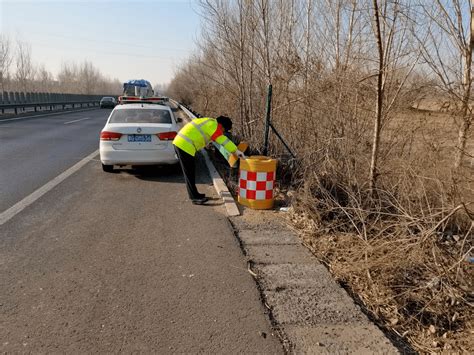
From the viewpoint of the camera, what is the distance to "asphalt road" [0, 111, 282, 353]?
2.71 meters

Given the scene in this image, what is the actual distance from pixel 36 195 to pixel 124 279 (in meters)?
3.70

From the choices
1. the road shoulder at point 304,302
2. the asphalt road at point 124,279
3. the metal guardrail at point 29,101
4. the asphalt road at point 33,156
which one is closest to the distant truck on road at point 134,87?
the metal guardrail at point 29,101

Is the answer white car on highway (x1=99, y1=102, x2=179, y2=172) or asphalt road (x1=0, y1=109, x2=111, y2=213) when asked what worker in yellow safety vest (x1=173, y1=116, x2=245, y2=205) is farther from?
asphalt road (x1=0, y1=109, x2=111, y2=213)

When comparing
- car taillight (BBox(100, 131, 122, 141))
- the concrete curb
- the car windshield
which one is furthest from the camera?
the car windshield

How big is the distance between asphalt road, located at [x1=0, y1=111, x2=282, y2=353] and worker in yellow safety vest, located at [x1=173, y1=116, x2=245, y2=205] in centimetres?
42

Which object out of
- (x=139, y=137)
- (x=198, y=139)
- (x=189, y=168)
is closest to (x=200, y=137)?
(x=198, y=139)

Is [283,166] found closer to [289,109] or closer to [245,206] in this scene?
[289,109]

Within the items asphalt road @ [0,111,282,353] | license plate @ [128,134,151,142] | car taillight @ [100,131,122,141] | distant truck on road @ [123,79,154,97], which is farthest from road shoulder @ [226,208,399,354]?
distant truck on road @ [123,79,154,97]

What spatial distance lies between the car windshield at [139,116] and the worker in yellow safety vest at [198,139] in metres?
2.46

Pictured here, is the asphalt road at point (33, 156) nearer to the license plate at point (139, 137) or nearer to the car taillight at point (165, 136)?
the license plate at point (139, 137)

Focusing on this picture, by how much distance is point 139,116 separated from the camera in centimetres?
823

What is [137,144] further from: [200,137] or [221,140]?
[221,140]

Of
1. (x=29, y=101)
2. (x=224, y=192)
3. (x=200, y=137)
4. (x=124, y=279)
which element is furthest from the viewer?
(x=29, y=101)

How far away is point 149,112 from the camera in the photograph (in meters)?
8.43
